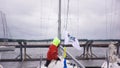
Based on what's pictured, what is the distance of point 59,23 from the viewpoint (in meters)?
15.0

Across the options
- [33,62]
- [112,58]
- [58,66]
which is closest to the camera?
[58,66]

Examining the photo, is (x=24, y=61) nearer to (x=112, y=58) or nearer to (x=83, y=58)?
(x=83, y=58)

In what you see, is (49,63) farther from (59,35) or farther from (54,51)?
(59,35)

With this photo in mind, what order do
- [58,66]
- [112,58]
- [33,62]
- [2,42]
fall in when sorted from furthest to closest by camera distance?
[2,42] < [33,62] < [112,58] < [58,66]

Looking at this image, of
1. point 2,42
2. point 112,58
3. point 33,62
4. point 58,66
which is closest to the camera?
point 58,66

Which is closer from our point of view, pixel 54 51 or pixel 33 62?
pixel 54 51

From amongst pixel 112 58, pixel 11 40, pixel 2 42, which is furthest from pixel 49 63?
pixel 2 42

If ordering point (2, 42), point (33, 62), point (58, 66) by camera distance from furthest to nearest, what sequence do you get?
point (2, 42) → point (33, 62) → point (58, 66)

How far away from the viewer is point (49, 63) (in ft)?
46.0

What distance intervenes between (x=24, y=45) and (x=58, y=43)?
5134 mm

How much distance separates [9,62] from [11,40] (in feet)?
4.01

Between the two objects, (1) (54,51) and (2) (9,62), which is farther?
(2) (9,62)

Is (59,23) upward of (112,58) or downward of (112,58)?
upward

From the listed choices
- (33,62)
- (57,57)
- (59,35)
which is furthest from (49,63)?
(33,62)
